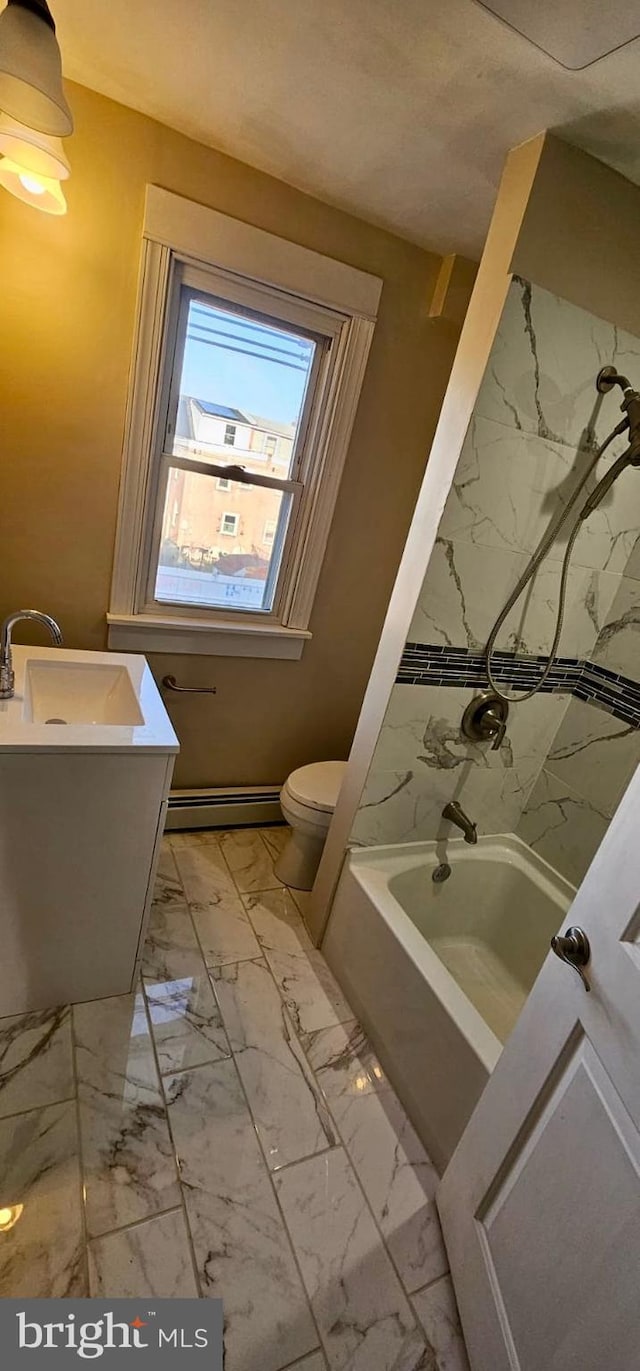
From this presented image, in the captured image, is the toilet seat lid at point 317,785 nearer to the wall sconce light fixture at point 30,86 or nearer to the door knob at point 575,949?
the door knob at point 575,949

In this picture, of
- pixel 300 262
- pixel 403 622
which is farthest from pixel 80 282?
pixel 403 622

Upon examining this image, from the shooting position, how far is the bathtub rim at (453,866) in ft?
4.01

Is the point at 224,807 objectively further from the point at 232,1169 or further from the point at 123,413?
the point at 123,413

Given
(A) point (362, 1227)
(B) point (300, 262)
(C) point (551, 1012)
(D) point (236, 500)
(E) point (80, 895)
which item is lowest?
(A) point (362, 1227)

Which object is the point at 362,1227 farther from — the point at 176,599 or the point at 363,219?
the point at 363,219

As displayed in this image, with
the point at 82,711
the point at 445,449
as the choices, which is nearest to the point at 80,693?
the point at 82,711

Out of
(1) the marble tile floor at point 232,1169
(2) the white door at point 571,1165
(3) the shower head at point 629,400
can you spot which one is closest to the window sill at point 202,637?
(1) the marble tile floor at point 232,1169

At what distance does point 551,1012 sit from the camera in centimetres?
87

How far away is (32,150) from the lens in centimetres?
107

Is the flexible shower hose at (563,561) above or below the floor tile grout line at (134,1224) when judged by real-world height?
above

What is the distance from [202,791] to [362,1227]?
1.41 metres

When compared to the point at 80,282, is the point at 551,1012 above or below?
below

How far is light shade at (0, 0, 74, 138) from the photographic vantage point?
90 cm

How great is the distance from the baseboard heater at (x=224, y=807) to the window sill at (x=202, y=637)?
594 millimetres
